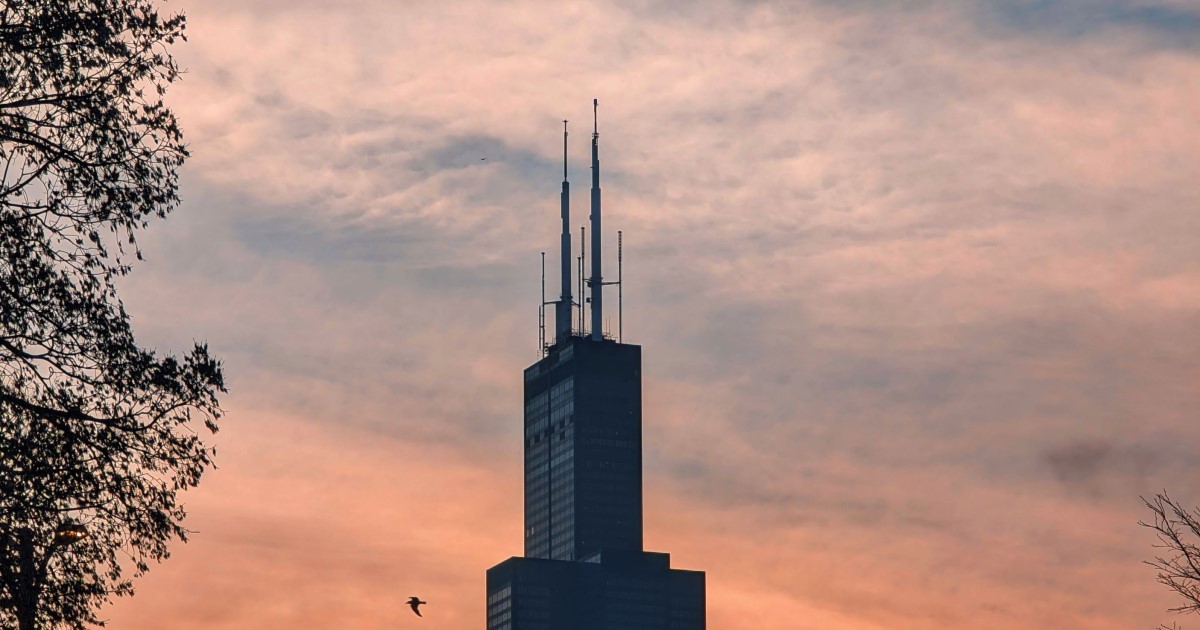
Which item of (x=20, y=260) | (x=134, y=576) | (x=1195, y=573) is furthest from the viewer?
(x=1195, y=573)

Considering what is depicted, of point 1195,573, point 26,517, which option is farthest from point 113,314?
point 1195,573

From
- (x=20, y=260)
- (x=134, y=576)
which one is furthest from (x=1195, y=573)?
(x=20, y=260)

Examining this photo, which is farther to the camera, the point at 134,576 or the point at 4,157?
the point at 134,576

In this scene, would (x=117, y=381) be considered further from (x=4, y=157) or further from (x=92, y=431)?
(x=4, y=157)

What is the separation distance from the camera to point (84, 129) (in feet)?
120

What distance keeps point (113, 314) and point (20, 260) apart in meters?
2.07

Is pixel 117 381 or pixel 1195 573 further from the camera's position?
pixel 1195 573

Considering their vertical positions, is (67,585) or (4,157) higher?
(4,157)

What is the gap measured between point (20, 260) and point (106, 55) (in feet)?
13.6

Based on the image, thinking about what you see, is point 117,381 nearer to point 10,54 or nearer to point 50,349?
point 50,349

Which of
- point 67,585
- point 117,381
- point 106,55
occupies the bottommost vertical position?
point 67,585

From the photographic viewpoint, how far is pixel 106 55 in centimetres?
3703

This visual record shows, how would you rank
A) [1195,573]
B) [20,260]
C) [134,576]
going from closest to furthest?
[20,260], [134,576], [1195,573]

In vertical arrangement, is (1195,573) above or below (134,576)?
above
